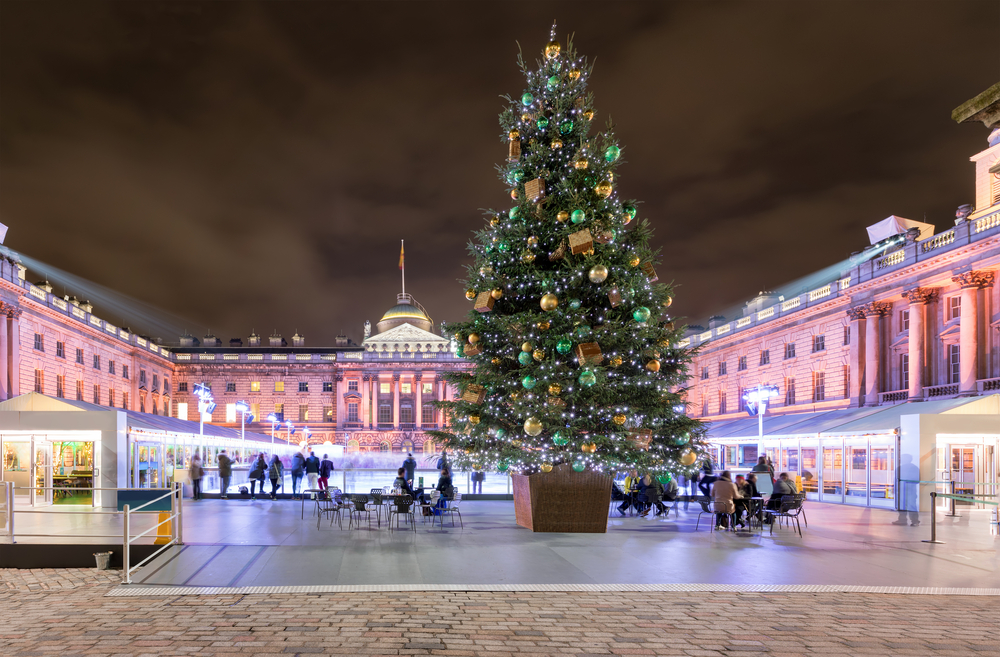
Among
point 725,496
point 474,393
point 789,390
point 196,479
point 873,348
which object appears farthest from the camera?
point 789,390

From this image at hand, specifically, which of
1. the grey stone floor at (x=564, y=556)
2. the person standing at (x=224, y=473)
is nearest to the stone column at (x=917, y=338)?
the grey stone floor at (x=564, y=556)

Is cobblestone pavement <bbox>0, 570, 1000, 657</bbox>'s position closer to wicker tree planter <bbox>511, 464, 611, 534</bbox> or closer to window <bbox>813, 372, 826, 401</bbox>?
wicker tree planter <bbox>511, 464, 611, 534</bbox>

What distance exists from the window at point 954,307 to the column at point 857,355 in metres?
4.73

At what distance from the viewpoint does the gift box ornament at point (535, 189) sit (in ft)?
41.0

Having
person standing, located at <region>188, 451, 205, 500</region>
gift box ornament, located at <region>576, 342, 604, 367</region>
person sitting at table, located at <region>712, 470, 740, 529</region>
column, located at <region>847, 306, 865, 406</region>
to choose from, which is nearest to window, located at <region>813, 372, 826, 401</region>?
column, located at <region>847, 306, 865, 406</region>

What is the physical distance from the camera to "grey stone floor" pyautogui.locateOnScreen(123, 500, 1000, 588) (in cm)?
904

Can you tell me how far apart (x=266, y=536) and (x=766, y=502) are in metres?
10.1

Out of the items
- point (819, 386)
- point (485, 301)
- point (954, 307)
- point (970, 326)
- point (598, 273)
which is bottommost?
point (819, 386)

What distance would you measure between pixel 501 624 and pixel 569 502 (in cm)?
616

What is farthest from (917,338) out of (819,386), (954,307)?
(819,386)

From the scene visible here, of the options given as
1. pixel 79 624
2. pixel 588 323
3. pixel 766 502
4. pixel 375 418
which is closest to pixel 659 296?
pixel 588 323

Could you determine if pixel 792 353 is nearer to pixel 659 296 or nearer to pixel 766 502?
pixel 766 502

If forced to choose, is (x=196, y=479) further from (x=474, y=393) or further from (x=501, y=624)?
(x=501, y=624)

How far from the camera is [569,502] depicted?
12.9 metres
